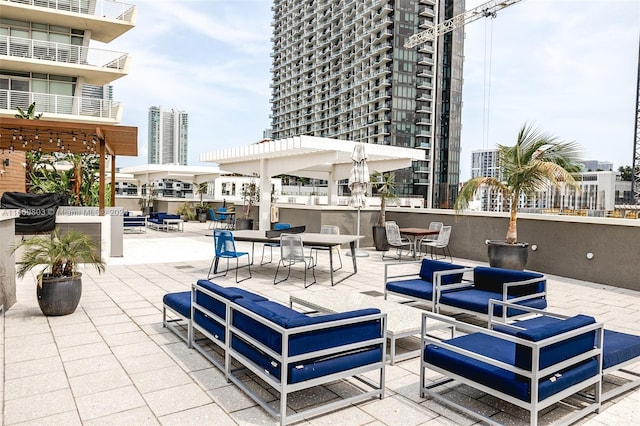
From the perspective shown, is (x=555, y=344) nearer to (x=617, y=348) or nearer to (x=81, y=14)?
(x=617, y=348)

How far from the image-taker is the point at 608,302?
6910 millimetres

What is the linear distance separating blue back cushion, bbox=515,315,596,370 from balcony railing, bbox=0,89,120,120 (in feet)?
81.6

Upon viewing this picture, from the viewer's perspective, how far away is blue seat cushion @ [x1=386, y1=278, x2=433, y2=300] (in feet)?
18.1

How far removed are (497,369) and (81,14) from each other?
2585cm

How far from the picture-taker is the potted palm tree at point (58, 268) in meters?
5.22

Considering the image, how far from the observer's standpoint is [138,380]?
3580 mm

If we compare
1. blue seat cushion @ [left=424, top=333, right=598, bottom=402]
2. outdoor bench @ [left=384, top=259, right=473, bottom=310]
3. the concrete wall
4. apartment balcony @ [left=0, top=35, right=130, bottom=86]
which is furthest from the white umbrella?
apartment balcony @ [left=0, top=35, right=130, bottom=86]

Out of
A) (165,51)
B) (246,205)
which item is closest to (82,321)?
(246,205)

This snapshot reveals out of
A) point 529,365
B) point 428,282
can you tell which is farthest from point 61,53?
point 529,365

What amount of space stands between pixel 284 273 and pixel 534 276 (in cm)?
480

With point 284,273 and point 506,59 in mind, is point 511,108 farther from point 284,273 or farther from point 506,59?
point 284,273

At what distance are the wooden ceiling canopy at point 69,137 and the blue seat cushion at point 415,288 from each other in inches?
257

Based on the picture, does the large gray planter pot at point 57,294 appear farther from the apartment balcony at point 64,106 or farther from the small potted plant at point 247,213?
the apartment balcony at point 64,106

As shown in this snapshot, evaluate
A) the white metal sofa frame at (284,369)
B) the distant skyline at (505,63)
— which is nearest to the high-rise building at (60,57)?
the distant skyline at (505,63)
